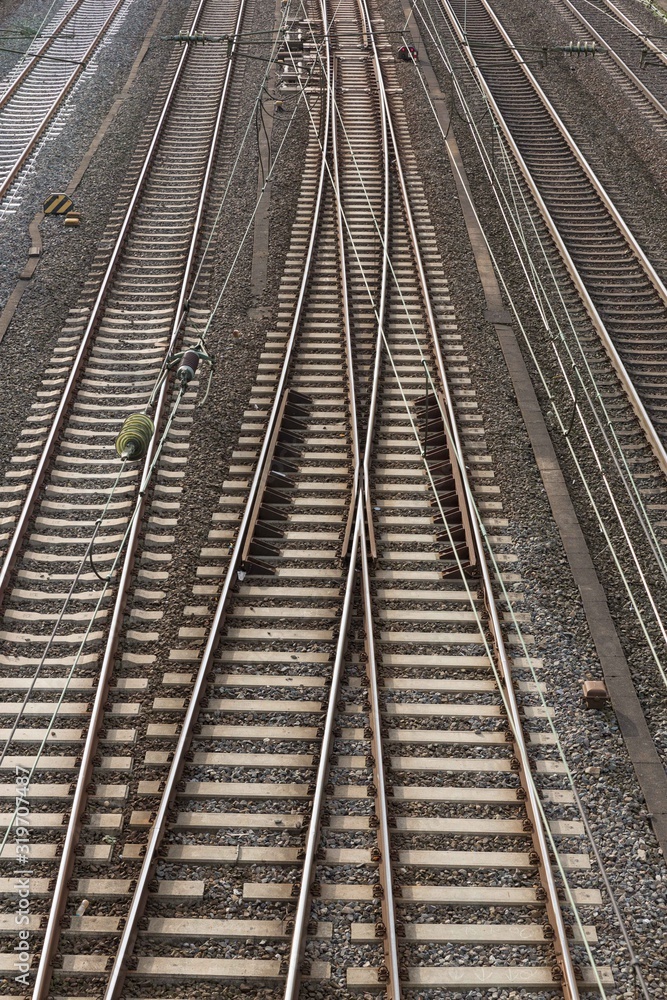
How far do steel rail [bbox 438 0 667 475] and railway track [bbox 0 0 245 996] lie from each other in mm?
5830

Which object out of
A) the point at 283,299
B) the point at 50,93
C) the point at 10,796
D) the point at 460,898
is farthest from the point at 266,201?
the point at 460,898

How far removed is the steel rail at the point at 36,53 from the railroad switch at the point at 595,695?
59.5 feet

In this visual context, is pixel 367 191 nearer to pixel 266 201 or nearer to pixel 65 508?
pixel 266 201

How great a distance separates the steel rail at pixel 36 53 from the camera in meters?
18.6

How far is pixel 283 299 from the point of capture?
12469 millimetres

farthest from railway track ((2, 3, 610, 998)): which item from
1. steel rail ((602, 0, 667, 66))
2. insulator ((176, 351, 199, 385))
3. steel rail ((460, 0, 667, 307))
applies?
steel rail ((602, 0, 667, 66))

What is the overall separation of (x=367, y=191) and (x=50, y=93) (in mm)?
9097

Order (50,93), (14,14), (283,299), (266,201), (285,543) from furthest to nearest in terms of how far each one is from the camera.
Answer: (14,14)
(50,93)
(266,201)
(283,299)
(285,543)

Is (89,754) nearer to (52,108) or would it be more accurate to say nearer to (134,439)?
(134,439)

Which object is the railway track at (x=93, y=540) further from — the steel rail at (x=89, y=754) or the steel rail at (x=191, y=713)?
the steel rail at (x=191, y=713)

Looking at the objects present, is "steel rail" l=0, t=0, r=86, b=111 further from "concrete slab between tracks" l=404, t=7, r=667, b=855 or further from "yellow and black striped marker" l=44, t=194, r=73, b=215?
"concrete slab between tracks" l=404, t=7, r=667, b=855

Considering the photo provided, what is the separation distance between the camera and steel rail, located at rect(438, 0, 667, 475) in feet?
32.9

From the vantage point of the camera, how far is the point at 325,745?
6754 mm

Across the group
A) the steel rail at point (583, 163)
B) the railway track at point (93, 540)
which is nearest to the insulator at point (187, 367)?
the railway track at point (93, 540)
